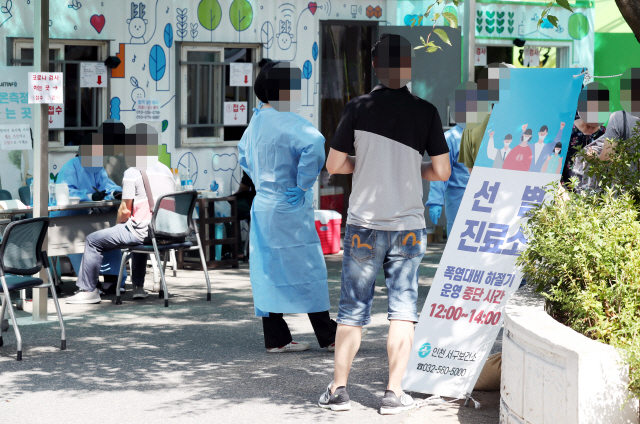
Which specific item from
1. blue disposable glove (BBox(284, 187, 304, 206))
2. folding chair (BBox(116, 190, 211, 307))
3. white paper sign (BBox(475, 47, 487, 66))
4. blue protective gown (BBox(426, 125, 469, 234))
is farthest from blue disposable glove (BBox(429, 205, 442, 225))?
white paper sign (BBox(475, 47, 487, 66))

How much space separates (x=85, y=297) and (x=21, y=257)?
6.23ft

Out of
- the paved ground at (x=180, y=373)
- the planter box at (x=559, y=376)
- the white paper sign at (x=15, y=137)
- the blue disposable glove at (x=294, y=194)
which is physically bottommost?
the paved ground at (x=180, y=373)

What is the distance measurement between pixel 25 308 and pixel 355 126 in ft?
13.7

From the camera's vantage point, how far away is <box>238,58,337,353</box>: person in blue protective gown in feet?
19.1

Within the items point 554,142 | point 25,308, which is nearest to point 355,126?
point 554,142

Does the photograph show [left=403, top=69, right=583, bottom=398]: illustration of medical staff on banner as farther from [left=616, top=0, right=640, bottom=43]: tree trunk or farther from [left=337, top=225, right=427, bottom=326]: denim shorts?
[left=616, top=0, right=640, bottom=43]: tree trunk

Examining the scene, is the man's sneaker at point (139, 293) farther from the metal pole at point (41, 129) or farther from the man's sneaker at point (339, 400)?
the man's sneaker at point (339, 400)

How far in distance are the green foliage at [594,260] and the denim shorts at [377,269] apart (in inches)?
24.2

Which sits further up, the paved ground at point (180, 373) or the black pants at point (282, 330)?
the black pants at point (282, 330)

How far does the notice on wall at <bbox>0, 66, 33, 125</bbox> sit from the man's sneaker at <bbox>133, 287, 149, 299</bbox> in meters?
1.88

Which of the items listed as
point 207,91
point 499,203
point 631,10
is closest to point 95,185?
point 207,91

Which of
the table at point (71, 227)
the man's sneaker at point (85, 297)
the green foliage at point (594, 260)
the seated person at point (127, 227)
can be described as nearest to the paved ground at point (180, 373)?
the man's sneaker at point (85, 297)

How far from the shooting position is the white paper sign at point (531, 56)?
1340 centimetres

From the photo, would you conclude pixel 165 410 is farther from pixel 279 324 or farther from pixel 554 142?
pixel 554 142
